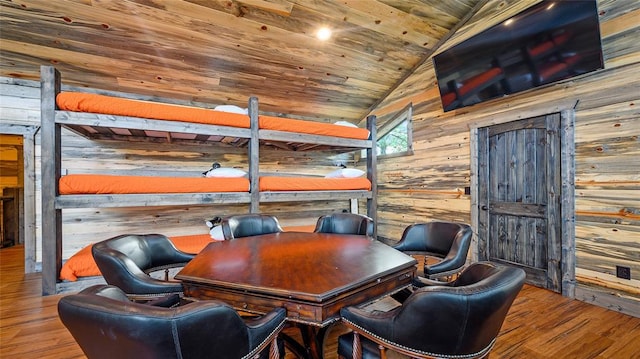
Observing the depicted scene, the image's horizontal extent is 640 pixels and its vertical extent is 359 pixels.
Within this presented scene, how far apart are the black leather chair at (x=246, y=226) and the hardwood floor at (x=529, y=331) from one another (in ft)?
3.76

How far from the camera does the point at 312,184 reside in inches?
141

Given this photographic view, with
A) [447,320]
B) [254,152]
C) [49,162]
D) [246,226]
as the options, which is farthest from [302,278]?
[49,162]

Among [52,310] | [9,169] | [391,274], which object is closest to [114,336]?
[391,274]

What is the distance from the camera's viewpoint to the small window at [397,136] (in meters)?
4.38

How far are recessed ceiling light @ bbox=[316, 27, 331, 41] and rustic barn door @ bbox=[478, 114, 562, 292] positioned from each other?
2308 millimetres

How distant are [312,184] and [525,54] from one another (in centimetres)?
270

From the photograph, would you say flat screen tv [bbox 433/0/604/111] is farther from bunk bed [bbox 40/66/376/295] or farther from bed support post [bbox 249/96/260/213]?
bed support post [bbox 249/96/260/213]

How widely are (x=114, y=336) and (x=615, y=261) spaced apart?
3.62m

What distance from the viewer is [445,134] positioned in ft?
12.6

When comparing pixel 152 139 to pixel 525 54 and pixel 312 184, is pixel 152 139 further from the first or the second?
pixel 525 54

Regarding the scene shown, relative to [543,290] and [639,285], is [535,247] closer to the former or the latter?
[543,290]

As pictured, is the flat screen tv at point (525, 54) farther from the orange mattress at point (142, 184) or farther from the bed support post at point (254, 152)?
the orange mattress at point (142, 184)

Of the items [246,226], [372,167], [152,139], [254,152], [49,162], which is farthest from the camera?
[372,167]

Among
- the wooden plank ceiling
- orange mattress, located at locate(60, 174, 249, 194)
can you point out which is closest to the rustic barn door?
the wooden plank ceiling
